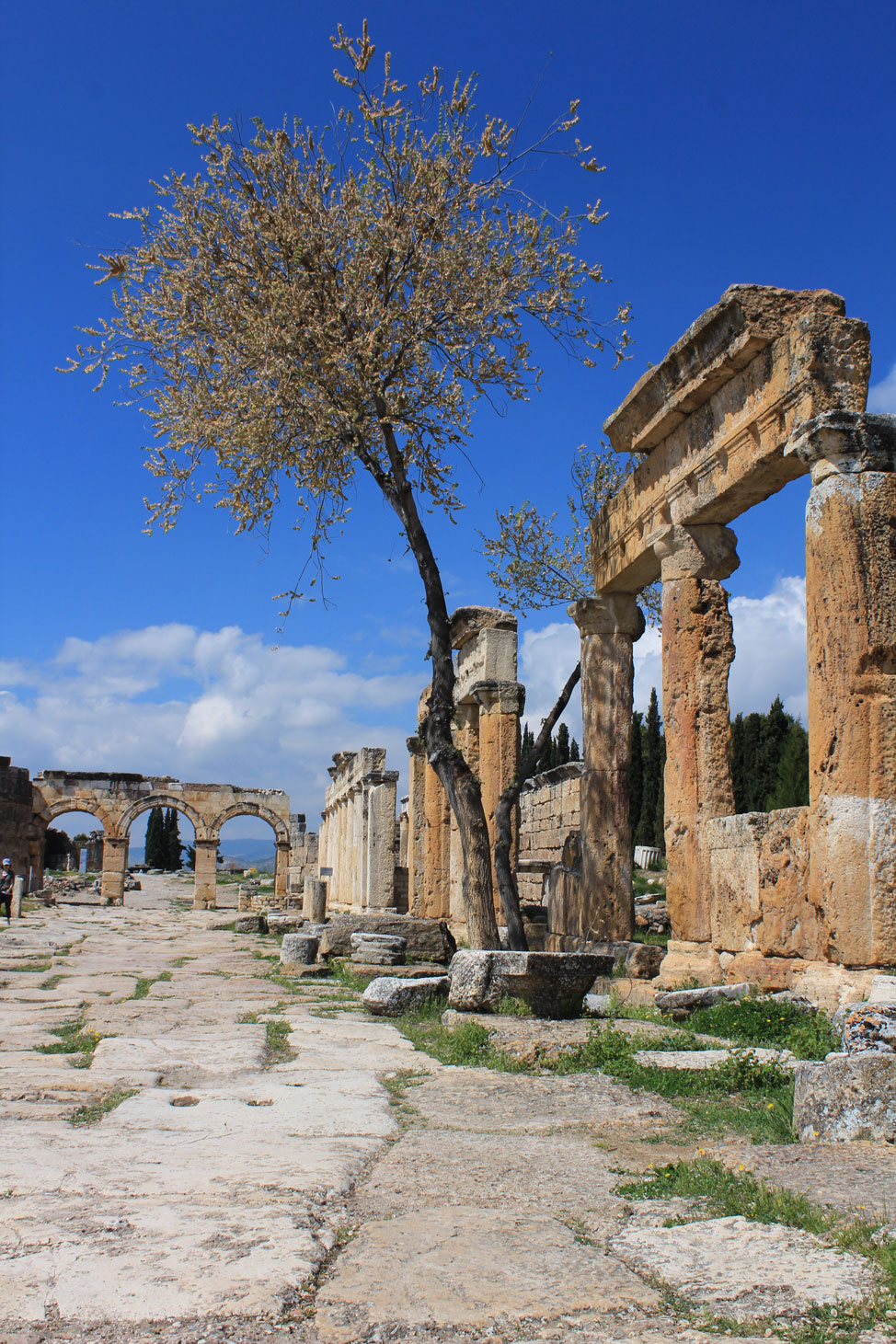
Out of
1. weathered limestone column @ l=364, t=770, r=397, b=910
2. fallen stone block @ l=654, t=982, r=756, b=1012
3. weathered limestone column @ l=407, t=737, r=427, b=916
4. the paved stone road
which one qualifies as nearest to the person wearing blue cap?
weathered limestone column @ l=364, t=770, r=397, b=910

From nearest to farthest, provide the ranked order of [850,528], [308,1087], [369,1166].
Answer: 1. [369,1166]
2. [308,1087]
3. [850,528]

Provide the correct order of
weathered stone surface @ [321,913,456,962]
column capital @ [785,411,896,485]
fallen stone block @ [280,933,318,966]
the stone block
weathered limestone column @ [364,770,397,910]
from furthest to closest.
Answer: weathered limestone column @ [364,770,397,910] < fallen stone block @ [280,933,318,966] < weathered stone surface @ [321,913,456,962] < the stone block < column capital @ [785,411,896,485]

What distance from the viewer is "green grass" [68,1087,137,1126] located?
13.7 feet

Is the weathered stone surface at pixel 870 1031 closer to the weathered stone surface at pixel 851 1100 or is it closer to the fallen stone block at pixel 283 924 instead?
the weathered stone surface at pixel 851 1100

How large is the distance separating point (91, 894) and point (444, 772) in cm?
3422

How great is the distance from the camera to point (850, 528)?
645 centimetres

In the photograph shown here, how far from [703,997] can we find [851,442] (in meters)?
3.65

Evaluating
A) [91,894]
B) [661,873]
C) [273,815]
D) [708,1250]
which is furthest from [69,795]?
[708,1250]

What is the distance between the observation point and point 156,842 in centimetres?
6462

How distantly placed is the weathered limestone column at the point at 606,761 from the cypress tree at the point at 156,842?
56901 millimetres

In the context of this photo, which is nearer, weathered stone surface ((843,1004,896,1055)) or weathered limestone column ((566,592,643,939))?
weathered stone surface ((843,1004,896,1055))

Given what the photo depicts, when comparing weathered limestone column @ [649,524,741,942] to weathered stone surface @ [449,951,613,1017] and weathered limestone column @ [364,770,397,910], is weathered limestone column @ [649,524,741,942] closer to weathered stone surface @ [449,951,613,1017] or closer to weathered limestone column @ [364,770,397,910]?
weathered stone surface @ [449,951,613,1017]

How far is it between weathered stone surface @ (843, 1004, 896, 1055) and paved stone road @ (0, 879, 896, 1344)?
798 millimetres

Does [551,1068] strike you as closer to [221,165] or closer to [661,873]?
Answer: [221,165]
